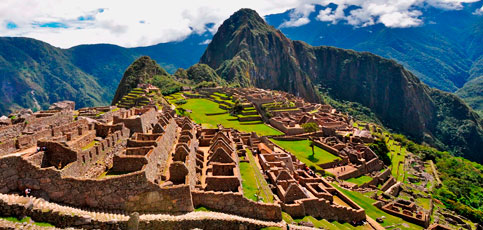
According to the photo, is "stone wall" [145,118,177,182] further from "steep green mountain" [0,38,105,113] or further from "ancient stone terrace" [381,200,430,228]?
"steep green mountain" [0,38,105,113]

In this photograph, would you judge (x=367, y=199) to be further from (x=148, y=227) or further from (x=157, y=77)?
(x=157, y=77)

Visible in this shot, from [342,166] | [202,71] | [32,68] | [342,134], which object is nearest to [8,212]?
[342,166]

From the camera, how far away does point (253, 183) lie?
2516cm

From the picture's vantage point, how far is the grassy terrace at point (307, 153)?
4703 centimetres

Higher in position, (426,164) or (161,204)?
(161,204)

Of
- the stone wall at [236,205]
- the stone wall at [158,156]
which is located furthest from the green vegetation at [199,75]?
the stone wall at [236,205]

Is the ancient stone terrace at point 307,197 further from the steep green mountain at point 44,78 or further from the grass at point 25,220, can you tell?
the steep green mountain at point 44,78

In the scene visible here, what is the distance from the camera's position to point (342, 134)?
67188mm

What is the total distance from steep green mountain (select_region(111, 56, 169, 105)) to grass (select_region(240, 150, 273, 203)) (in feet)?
330

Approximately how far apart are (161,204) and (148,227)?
5.05ft

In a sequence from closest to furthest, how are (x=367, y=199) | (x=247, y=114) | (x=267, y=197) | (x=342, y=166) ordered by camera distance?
(x=267, y=197) < (x=367, y=199) < (x=342, y=166) < (x=247, y=114)

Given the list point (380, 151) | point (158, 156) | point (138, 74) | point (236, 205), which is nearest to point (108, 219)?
point (158, 156)

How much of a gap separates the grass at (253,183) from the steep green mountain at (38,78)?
120122 mm

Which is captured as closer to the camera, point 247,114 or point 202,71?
point 247,114
